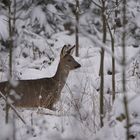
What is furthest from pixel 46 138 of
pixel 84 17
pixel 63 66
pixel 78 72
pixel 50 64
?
pixel 84 17

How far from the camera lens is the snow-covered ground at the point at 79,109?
439cm

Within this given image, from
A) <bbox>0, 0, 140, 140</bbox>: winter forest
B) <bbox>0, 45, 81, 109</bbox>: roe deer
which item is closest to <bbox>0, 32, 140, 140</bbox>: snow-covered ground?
<bbox>0, 0, 140, 140</bbox>: winter forest

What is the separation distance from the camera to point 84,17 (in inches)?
558

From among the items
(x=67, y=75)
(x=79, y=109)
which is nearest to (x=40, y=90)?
(x=67, y=75)

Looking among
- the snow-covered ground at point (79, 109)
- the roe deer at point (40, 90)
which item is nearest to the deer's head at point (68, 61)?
the roe deer at point (40, 90)

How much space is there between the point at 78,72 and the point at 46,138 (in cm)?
425

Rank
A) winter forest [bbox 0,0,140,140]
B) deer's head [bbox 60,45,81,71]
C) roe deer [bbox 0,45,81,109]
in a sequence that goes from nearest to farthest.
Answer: winter forest [bbox 0,0,140,140] < roe deer [bbox 0,45,81,109] < deer's head [bbox 60,45,81,71]

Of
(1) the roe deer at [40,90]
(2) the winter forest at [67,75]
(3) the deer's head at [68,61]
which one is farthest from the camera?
(3) the deer's head at [68,61]

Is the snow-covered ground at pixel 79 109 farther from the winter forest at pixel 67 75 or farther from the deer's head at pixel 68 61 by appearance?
the deer's head at pixel 68 61

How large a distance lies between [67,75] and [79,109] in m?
1.65

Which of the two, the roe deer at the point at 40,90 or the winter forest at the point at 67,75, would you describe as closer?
the winter forest at the point at 67,75

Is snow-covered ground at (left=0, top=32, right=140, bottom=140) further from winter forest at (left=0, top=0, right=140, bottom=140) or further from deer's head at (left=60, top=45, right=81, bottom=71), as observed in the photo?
deer's head at (left=60, top=45, right=81, bottom=71)

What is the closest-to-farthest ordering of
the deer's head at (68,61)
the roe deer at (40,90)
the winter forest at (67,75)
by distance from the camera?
the winter forest at (67,75) → the roe deer at (40,90) → the deer's head at (68,61)

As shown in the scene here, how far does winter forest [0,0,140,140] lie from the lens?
4.39m
